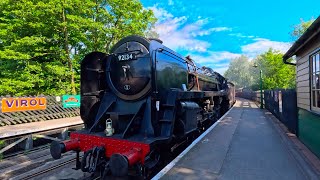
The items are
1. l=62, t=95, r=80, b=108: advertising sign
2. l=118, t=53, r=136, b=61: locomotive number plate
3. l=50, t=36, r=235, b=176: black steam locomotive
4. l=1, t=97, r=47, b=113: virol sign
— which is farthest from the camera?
A: l=62, t=95, r=80, b=108: advertising sign

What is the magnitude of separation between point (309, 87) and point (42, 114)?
1314 cm

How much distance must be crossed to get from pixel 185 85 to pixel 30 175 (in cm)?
484

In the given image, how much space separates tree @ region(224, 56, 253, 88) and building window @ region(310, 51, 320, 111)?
121m

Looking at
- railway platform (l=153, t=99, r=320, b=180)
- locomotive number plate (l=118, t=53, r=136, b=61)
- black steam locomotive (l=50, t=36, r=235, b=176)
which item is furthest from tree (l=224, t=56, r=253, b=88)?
locomotive number plate (l=118, t=53, r=136, b=61)

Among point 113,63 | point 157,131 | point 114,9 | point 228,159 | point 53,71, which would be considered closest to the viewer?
point 157,131

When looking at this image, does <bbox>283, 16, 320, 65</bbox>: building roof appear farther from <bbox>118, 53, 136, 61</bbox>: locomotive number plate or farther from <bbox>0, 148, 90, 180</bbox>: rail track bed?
<bbox>0, 148, 90, 180</bbox>: rail track bed

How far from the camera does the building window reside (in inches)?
235

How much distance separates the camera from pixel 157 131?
530 centimetres

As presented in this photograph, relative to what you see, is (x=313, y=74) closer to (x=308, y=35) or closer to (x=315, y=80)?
(x=315, y=80)

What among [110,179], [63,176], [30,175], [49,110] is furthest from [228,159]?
[49,110]

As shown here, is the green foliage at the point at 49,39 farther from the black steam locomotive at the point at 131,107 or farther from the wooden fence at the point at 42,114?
the black steam locomotive at the point at 131,107

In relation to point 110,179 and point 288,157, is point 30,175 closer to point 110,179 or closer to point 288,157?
point 110,179

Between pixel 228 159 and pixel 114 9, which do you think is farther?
pixel 114 9

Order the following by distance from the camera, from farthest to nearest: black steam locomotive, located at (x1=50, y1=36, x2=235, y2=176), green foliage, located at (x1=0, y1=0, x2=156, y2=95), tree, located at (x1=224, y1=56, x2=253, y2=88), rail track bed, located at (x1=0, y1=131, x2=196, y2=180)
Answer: tree, located at (x1=224, y1=56, x2=253, y2=88) → green foliage, located at (x1=0, y1=0, x2=156, y2=95) → rail track bed, located at (x1=0, y1=131, x2=196, y2=180) → black steam locomotive, located at (x1=50, y1=36, x2=235, y2=176)
